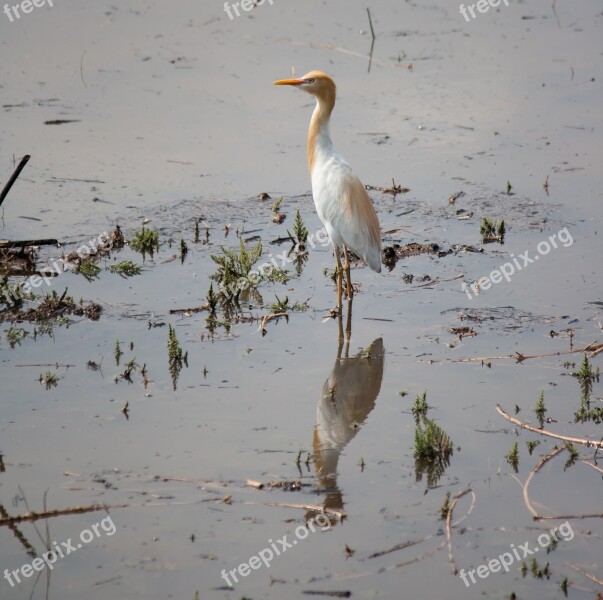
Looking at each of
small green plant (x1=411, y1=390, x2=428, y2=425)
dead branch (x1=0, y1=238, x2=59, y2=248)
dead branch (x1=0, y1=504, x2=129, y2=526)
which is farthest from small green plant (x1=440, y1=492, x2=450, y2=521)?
dead branch (x1=0, y1=238, x2=59, y2=248)

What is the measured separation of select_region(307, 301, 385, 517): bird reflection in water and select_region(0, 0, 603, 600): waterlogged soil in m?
0.02

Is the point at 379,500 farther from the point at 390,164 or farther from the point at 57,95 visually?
the point at 57,95

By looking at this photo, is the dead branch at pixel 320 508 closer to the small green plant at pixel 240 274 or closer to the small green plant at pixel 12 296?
the small green plant at pixel 240 274

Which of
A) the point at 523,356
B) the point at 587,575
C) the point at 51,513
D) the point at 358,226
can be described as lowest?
the point at 587,575

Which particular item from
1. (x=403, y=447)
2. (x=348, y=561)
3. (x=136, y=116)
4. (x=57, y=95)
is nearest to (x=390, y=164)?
(x=136, y=116)

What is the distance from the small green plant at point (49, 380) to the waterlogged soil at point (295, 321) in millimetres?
17

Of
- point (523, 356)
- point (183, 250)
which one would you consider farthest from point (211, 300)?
point (523, 356)

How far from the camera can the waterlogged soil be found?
16.4ft

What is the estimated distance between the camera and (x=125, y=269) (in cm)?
799

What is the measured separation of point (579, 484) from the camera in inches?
216

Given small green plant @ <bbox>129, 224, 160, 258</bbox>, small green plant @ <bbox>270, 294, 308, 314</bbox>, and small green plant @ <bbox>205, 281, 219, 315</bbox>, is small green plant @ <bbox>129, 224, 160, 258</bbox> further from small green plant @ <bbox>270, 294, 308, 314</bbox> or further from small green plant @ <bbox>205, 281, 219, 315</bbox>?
small green plant @ <bbox>270, 294, 308, 314</bbox>

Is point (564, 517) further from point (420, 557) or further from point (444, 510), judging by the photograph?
point (420, 557)

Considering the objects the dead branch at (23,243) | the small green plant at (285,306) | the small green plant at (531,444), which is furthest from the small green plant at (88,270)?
the small green plant at (531,444)

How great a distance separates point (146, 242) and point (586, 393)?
3641 mm
